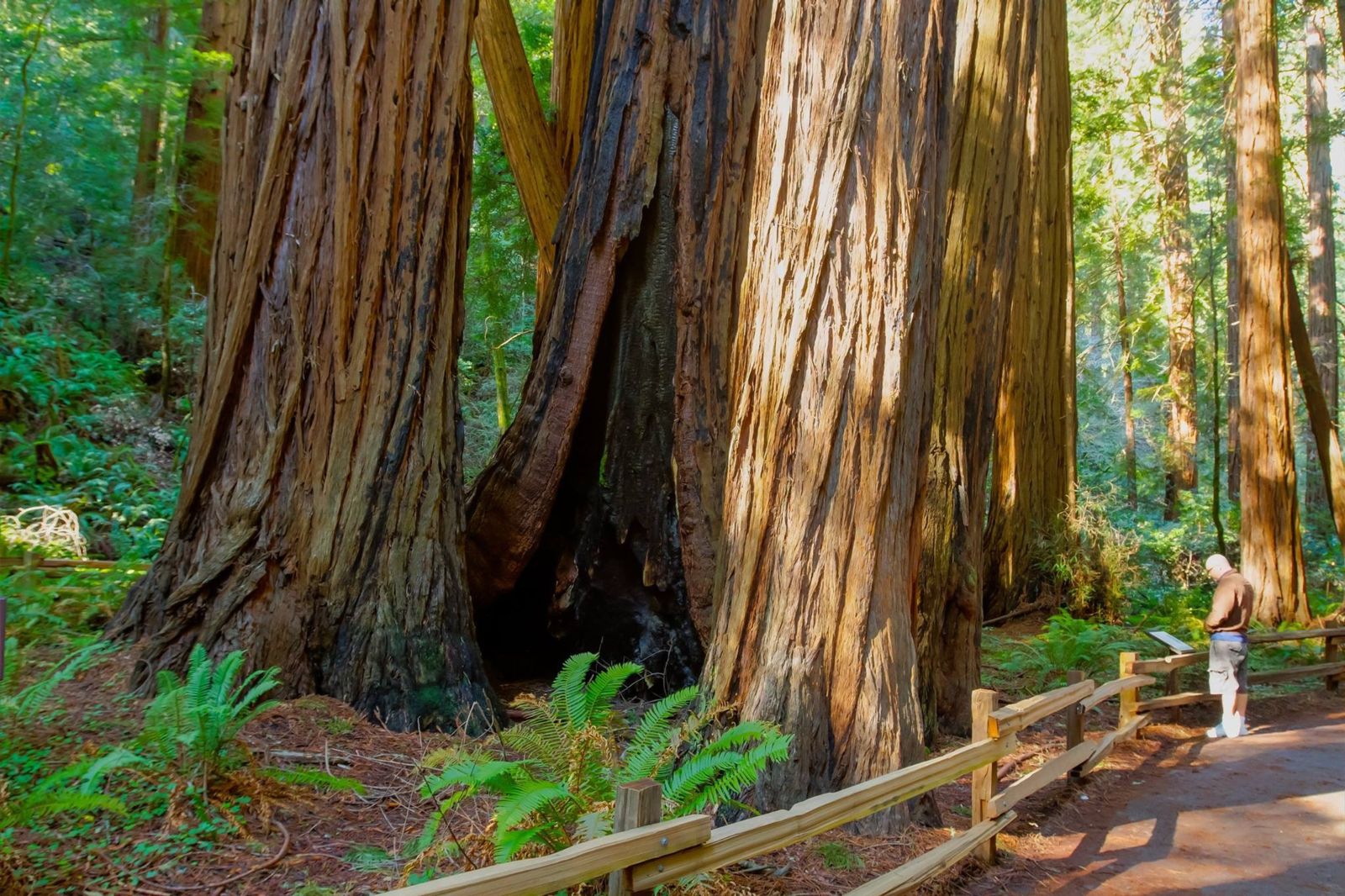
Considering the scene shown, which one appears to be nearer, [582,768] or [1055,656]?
[582,768]

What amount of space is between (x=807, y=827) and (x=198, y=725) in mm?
2683

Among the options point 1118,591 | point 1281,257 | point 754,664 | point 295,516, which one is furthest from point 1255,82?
point 295,516

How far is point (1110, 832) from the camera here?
623 cm

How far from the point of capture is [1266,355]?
46.6 feet

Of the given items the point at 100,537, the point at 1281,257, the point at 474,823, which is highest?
the point at 1281,257

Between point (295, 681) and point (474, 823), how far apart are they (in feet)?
6.48

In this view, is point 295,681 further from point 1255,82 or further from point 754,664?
point 1255,82

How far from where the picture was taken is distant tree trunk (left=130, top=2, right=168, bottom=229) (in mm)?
13352

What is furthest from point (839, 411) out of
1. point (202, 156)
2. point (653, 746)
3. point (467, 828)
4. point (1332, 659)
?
point (202, 156)

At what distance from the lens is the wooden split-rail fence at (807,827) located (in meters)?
2.72

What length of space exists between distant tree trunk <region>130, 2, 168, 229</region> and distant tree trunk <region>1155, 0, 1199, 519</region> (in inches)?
802

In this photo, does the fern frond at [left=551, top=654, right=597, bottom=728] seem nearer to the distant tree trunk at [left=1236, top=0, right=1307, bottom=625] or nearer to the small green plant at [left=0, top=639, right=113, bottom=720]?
the small green plant at [left=0, top=639, right=113, bottom=720]

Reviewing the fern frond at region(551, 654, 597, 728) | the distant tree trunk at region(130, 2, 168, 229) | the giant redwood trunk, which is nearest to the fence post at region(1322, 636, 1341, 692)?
the giant redwood trunk

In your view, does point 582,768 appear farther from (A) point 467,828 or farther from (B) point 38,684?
(B) point 38,684
